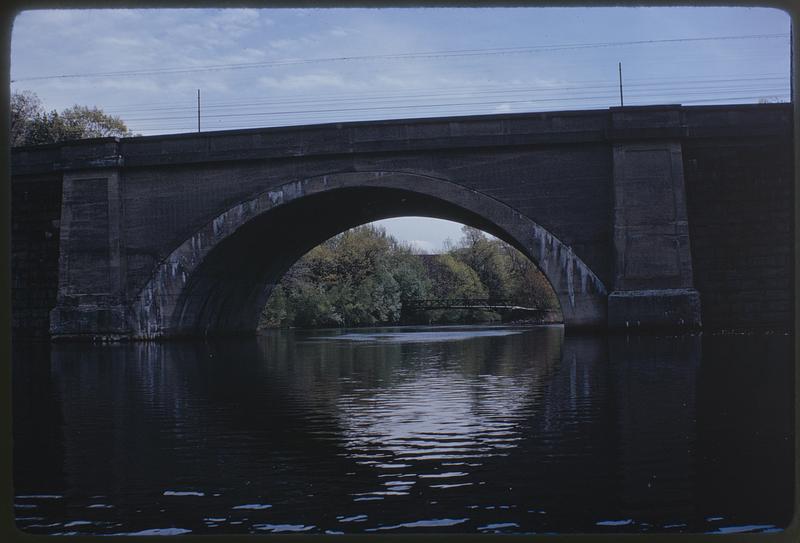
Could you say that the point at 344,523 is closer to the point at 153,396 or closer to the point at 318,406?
the point at 318,406

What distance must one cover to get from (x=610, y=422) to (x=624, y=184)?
18256 mm

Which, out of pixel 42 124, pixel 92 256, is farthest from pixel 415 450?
pixel 42 124

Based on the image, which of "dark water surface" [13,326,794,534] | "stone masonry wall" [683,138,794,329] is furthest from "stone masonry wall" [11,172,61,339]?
"stone masonry wall" [683,138,794,329]

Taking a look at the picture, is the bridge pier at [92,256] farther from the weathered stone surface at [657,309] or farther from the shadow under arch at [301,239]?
the weathered stone surface at [657,309]

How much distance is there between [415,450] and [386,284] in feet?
189

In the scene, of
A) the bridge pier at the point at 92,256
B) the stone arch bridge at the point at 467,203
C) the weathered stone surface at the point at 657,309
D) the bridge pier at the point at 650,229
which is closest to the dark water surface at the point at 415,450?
the weathered stone surface at the point at 657,309

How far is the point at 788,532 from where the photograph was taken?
3.90 m

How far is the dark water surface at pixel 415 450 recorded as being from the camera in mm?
6125

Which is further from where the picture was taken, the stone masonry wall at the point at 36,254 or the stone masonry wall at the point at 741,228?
the stone masonry wall at the point at 36,254

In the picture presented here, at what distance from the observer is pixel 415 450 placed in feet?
28.2

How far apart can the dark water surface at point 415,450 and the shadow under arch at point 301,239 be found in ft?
33.1

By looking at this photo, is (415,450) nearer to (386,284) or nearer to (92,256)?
(92,256)

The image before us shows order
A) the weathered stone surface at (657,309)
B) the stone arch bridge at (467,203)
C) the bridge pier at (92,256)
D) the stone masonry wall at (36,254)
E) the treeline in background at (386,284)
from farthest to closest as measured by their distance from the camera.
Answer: the treeline in background at (386,284)
the stone masonry wall at (36,254)
the bridge pier at (92,256)
the stone arch bridge at (467,203)
the weathered stone surface at (657,309)

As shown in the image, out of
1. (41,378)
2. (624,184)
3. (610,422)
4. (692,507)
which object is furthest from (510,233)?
(692,507)
